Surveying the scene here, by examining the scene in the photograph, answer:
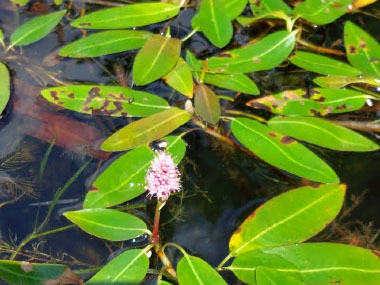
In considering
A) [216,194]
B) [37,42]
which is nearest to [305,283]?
[216,194]

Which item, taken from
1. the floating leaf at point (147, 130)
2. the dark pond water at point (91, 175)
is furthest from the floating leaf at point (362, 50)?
the floating leaf at point (147, 130)

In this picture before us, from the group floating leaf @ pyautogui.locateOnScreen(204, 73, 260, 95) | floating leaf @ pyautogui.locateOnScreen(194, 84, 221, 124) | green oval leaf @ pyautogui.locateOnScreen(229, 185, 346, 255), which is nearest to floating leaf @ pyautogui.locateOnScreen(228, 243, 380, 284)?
green oval leaf @ pyautogui.locateOnScreen(229, 185, 346, 255)

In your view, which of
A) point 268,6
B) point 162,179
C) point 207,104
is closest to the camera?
point 162,179

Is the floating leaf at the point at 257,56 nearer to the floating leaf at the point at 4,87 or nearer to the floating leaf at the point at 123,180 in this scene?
the floating leaf at the point at 123,180

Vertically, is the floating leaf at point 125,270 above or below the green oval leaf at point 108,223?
below

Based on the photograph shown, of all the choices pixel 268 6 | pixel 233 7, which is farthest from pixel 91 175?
pixel 268 6

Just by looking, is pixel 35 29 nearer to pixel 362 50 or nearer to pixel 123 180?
pixel 123 180
